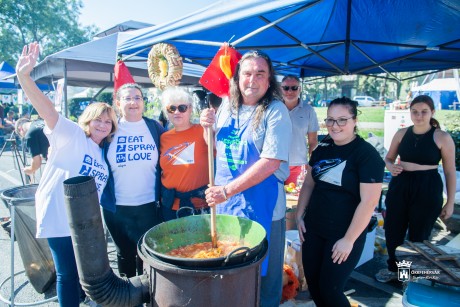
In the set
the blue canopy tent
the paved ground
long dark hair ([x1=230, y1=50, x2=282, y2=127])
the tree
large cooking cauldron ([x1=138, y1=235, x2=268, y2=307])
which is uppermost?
the tree

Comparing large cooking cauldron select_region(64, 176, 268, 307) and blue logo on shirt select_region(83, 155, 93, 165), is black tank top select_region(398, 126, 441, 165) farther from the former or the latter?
blue logo on shirt select_region(83, 155, 93, 165)

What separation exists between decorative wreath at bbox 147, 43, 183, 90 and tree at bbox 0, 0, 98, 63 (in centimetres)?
3252

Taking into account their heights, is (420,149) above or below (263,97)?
below

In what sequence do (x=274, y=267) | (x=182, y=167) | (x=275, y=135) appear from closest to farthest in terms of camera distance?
(x=275, y=135)
(x=274, y=267)
(x=182, y=167)

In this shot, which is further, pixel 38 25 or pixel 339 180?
pixel 38 25

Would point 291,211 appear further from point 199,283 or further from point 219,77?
point 199,283

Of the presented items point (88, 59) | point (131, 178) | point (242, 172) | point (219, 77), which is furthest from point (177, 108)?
point (88, 59)

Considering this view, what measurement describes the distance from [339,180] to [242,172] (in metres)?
0.67

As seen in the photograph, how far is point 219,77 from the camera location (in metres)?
2.39

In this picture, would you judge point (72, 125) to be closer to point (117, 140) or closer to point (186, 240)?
point (117, 140)

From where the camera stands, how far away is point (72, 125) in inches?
90.0

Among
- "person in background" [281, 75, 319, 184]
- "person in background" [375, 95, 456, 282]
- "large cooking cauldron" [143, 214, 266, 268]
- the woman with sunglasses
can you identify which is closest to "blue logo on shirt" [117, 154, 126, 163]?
the woman with sunglasses

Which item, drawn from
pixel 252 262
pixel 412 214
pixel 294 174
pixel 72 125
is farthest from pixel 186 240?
pixel 294 174

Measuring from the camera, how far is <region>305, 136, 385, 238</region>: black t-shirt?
78.2 inches
